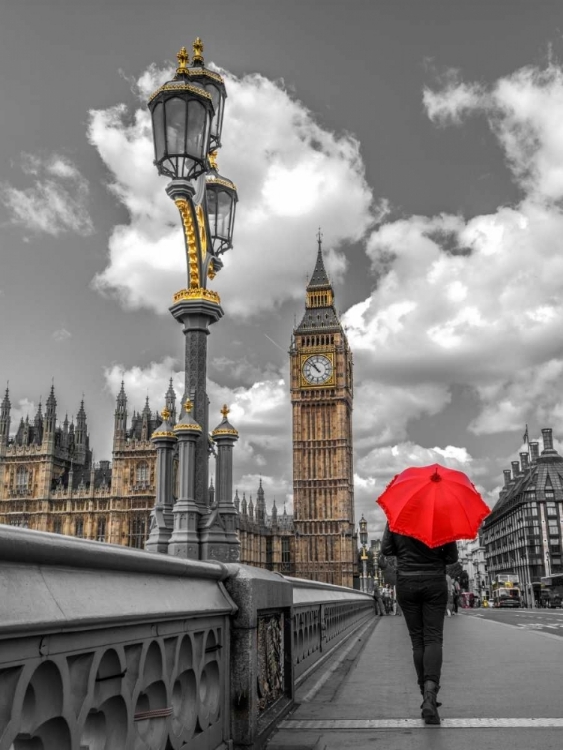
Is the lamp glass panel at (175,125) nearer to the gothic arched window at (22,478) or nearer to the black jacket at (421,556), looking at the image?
the black jacket at (421,556)

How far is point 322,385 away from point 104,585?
9091cm

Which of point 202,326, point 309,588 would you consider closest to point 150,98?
point 202,326

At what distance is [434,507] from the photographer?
18.7ft

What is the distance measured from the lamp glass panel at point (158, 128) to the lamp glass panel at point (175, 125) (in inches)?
4.0

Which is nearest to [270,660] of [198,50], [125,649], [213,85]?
[125,649]

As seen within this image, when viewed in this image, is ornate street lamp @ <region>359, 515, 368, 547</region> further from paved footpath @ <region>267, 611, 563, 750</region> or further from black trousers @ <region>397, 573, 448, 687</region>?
black trousers @ <region>397, 573, 448, 687</region>

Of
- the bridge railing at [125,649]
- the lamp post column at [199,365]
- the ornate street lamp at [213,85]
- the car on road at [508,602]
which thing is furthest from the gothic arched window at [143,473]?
the bridge railing at [125,649]

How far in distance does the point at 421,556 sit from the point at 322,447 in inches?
3435

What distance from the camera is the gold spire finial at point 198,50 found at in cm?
1397

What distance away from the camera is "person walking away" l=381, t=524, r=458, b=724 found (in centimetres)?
564

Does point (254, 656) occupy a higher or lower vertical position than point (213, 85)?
lower

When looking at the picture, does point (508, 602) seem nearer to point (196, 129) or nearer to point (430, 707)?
point (196, 129)

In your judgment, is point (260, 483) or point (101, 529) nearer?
point (101, 529)

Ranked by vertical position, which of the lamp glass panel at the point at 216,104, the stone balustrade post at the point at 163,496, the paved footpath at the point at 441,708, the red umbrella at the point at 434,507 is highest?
the lamp glass panel at the point at 216,104
